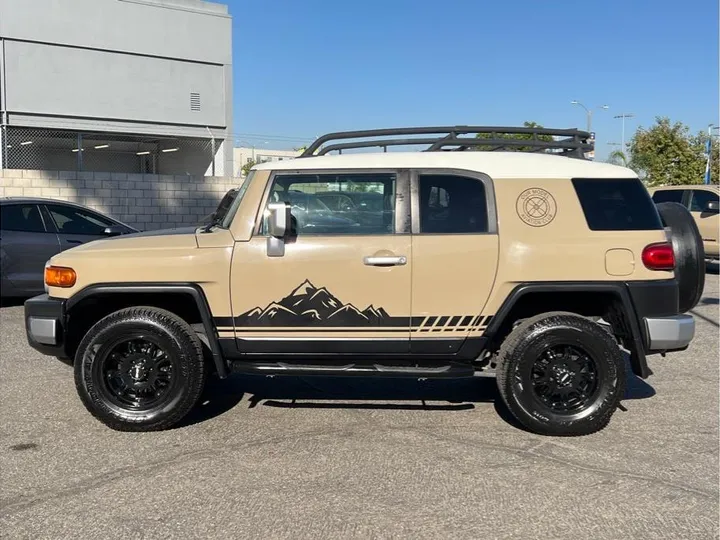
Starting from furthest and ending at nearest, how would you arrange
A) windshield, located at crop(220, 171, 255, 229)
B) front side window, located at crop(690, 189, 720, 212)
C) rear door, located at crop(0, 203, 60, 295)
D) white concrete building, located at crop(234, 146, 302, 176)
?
white concrete building, located at crop(234, 146, 302, 176), front side window, located at crop(690, 189, 720, 212), rear door, located at crop(0, 203, 60, 295), windshield, located at crop(220, 171, 255, 229)

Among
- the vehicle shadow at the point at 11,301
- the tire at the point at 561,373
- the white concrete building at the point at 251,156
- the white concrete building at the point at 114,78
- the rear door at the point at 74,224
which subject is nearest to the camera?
the tire at the point at 561,373

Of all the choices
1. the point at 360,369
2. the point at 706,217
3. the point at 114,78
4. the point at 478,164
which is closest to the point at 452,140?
the point at 478,164

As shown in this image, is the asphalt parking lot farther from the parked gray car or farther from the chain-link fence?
the chain-link fence

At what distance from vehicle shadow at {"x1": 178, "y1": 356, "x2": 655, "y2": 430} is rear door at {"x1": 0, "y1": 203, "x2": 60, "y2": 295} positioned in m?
4.48

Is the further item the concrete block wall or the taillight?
the concrete block wall

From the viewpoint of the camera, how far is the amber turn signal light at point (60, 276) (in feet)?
16.7

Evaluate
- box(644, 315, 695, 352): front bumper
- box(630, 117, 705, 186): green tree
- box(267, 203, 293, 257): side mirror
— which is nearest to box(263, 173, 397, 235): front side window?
box(267, 203, 293, 257): side mirror

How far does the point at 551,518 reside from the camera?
12.4 ft

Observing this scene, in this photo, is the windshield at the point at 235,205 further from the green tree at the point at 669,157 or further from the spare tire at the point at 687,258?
the green tree at the point at 669,157

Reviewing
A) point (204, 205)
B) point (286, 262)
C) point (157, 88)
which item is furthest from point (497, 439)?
point (157, 88)

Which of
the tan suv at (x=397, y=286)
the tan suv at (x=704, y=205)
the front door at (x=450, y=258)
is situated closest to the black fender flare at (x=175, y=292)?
the tan suv at (x=397, y=286)

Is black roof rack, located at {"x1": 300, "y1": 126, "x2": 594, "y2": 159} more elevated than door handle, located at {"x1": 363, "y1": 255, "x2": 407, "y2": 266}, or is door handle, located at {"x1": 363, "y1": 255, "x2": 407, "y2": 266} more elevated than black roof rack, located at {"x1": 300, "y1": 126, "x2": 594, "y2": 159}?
black roof rack, located at {"x1": 300, "y1": 126, "x2": 594, "y2": 159}

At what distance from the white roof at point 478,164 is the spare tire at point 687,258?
0.53 meters

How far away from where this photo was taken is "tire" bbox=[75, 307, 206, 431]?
4973 mm
